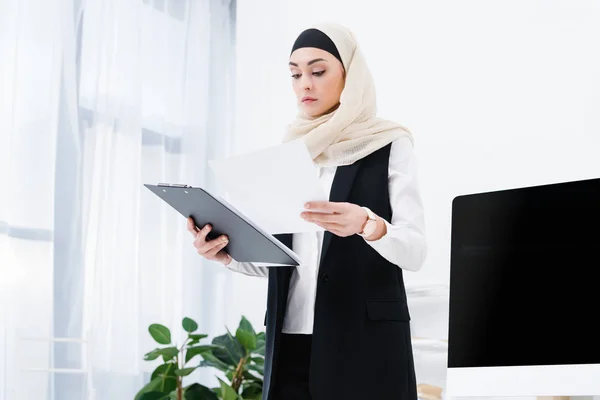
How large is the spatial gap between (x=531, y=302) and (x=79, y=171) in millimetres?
1922

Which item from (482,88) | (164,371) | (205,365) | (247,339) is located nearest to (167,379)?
(164,371)

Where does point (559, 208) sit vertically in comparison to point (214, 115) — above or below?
below

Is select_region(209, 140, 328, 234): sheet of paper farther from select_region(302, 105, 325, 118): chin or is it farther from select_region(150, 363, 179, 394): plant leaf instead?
select_region(150, 363, 179, 394): plant leaf

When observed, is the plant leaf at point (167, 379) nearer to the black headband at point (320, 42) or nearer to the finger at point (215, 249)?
the finger at point (215, 249)

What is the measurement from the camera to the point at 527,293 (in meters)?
1.01

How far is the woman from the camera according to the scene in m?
1.32

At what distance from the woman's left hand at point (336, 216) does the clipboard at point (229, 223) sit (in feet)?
0.26

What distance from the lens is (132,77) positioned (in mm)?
2832

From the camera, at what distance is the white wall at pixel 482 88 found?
2502mm

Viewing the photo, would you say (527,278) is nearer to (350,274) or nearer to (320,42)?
(350,274)

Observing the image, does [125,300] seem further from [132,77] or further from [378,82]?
[378,82]

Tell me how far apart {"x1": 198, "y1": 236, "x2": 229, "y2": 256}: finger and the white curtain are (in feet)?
3.52

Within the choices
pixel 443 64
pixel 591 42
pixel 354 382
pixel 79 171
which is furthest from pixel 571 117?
pixel 79 171

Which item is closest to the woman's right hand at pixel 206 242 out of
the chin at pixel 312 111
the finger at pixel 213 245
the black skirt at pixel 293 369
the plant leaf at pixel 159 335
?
the finger at pixel 213 245
